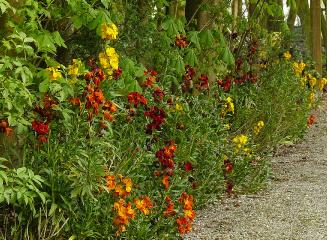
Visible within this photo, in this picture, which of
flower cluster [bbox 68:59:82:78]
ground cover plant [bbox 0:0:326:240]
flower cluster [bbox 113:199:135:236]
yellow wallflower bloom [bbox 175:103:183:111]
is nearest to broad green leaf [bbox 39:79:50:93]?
ground cover plant [bbox 0:0:326:240]

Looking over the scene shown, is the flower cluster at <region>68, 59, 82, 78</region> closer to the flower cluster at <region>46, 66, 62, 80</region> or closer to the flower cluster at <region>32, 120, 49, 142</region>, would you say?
the flower cluster at <region>46, 66, 62, 80</region>

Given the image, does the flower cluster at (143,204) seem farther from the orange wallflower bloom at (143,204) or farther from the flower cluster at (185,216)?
the flower cluster at (185,216)

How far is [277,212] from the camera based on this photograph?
5.70m

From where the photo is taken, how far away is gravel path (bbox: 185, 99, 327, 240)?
5133 millimetres

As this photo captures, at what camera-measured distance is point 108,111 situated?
13.6 feet

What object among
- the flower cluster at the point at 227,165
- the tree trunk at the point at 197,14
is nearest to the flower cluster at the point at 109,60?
the flower cluster at the point at 227,165

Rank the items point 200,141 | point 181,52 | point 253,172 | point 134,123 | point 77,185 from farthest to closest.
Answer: point 253,172, point 181,52, point 200,141, point 134,123, point 77,185

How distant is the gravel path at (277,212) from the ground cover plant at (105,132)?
0.17 metres

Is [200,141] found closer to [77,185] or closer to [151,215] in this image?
[151,215]

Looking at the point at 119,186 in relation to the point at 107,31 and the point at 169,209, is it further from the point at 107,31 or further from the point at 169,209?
the point at 107,31

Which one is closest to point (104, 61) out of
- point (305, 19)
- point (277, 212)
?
point (277, 212)

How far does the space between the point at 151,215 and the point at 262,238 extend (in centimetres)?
104

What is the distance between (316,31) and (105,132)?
34.7ft

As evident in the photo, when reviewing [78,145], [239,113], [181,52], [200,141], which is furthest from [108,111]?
[239,113]
